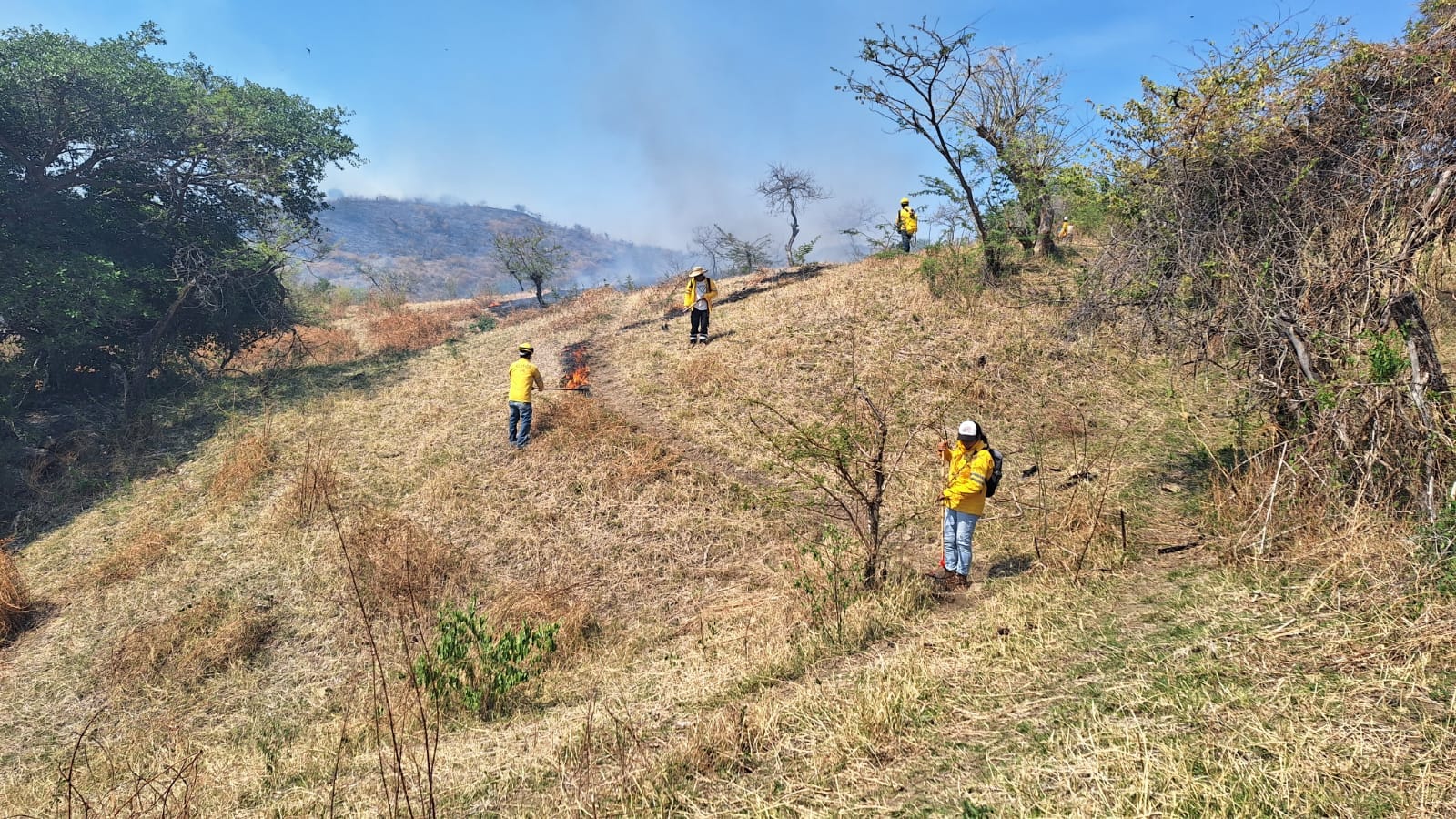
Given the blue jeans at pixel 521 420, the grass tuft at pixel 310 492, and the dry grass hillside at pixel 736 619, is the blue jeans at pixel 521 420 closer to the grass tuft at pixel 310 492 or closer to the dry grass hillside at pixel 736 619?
the dry grass hillside at pixel 736 619

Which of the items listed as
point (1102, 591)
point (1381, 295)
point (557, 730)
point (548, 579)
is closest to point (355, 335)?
point (548, 579)

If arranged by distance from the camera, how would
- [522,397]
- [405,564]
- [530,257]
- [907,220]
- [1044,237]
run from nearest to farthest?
[405,564] → [522,397] → [1044,237] → [907,220] → [530,257]

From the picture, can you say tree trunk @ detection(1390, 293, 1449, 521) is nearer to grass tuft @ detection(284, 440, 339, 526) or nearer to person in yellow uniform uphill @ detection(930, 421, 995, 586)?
person in yellow uniform uphill @ detection(930, 421, 995, 586)

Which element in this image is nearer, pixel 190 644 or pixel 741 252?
pixel 190 644

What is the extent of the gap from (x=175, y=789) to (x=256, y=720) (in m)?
1.33

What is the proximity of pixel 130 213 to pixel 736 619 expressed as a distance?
19530 millimetres

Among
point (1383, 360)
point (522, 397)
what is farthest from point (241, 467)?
point (1383, 360)

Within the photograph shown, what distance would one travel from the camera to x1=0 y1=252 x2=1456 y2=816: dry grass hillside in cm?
302

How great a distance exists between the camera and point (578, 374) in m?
13.4

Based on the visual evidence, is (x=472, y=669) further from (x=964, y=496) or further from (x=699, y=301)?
(x=699, y=301)

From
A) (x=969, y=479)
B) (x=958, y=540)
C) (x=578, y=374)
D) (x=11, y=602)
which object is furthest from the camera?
(x=578, y=374)

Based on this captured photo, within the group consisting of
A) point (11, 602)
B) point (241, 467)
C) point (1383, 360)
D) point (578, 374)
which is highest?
point (578, 374)

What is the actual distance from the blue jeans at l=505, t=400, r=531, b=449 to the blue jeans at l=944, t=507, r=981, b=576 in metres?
7.50

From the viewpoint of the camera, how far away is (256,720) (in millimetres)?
5570
